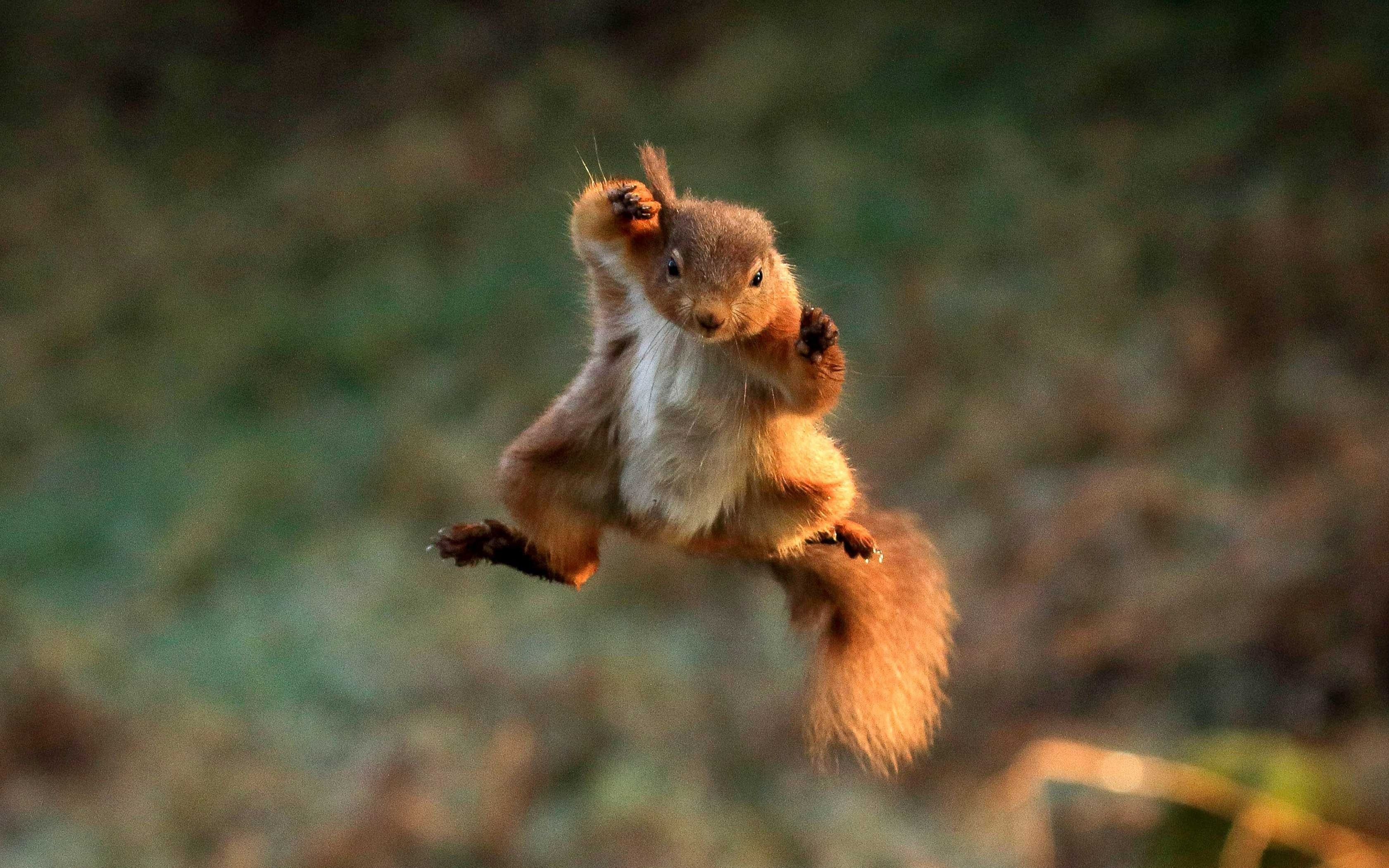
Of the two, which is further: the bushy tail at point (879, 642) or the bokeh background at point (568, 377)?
the bokeh background at point (568, 377)

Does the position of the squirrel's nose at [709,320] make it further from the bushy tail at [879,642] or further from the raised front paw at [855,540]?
the bushy tail at [879,642]

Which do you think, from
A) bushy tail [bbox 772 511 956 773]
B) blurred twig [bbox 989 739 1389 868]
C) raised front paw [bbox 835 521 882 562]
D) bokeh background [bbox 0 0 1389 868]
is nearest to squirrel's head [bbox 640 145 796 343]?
raised front paw [bbox 835 521 882 562]

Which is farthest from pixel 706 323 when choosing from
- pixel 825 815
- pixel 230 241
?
pixel 230 241

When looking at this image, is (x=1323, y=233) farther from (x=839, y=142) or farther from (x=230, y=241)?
(x=230, y=241)

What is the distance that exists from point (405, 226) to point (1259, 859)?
3534 millimetres

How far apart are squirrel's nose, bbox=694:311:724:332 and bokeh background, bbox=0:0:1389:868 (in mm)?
2960

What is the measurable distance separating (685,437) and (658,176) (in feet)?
Result: 0.46

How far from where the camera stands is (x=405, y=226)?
503 cm

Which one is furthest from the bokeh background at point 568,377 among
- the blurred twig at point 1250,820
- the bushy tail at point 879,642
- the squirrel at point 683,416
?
the squirrel at point 683,416

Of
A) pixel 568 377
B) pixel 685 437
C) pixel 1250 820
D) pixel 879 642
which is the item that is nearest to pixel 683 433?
pixel 685 437

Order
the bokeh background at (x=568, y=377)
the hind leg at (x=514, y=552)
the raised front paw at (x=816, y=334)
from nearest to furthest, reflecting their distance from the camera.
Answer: the raised front paw at (x=816, y=334), the hind leg at (x=514, y=552), the bokeh background at (x=568, y=377)

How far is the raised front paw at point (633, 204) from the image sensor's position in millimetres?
755

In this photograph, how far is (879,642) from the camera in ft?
3.35

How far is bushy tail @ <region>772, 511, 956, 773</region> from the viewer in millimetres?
965
